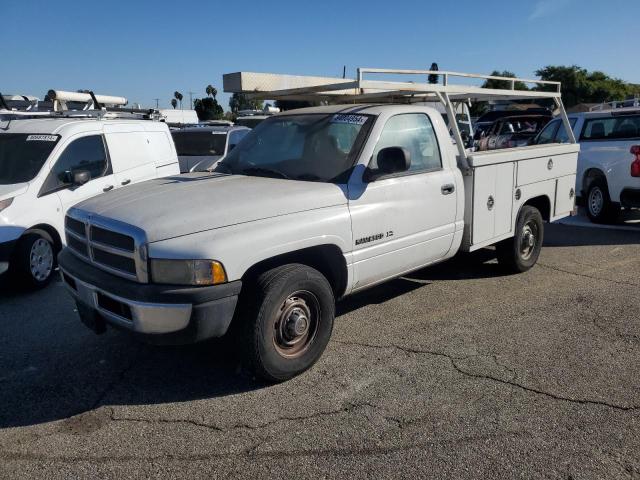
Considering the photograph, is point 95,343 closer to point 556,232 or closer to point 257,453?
point 257,453

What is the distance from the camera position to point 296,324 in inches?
155

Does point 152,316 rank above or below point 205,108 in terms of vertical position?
below

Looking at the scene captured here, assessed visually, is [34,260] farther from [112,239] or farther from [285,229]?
[285,229]

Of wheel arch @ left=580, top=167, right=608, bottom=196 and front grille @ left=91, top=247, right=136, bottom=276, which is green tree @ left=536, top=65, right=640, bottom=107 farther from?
front grille @ left=91, top=247, right=136, bottom=276

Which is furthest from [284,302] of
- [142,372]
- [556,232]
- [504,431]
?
[556,232]

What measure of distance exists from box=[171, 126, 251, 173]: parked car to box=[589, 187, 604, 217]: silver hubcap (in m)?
6.74

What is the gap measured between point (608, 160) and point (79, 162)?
7782mm

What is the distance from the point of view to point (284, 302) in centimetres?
382

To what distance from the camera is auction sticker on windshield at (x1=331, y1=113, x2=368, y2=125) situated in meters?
4.64

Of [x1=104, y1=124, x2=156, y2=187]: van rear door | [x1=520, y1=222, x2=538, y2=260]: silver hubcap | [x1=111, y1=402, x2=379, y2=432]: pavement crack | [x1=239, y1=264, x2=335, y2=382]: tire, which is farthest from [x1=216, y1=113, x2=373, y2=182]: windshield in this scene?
[x1=104, y1=124, x2=156, y2=187]: van rear door

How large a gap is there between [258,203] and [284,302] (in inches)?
26.9

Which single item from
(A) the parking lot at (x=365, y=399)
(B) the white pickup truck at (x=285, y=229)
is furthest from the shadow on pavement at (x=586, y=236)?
(B) the white pickup truck at (x=285, y=229)

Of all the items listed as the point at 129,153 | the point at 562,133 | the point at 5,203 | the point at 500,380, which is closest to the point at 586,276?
the point at 500,380

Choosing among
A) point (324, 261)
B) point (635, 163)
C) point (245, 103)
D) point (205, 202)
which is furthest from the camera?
point (245, 103)
